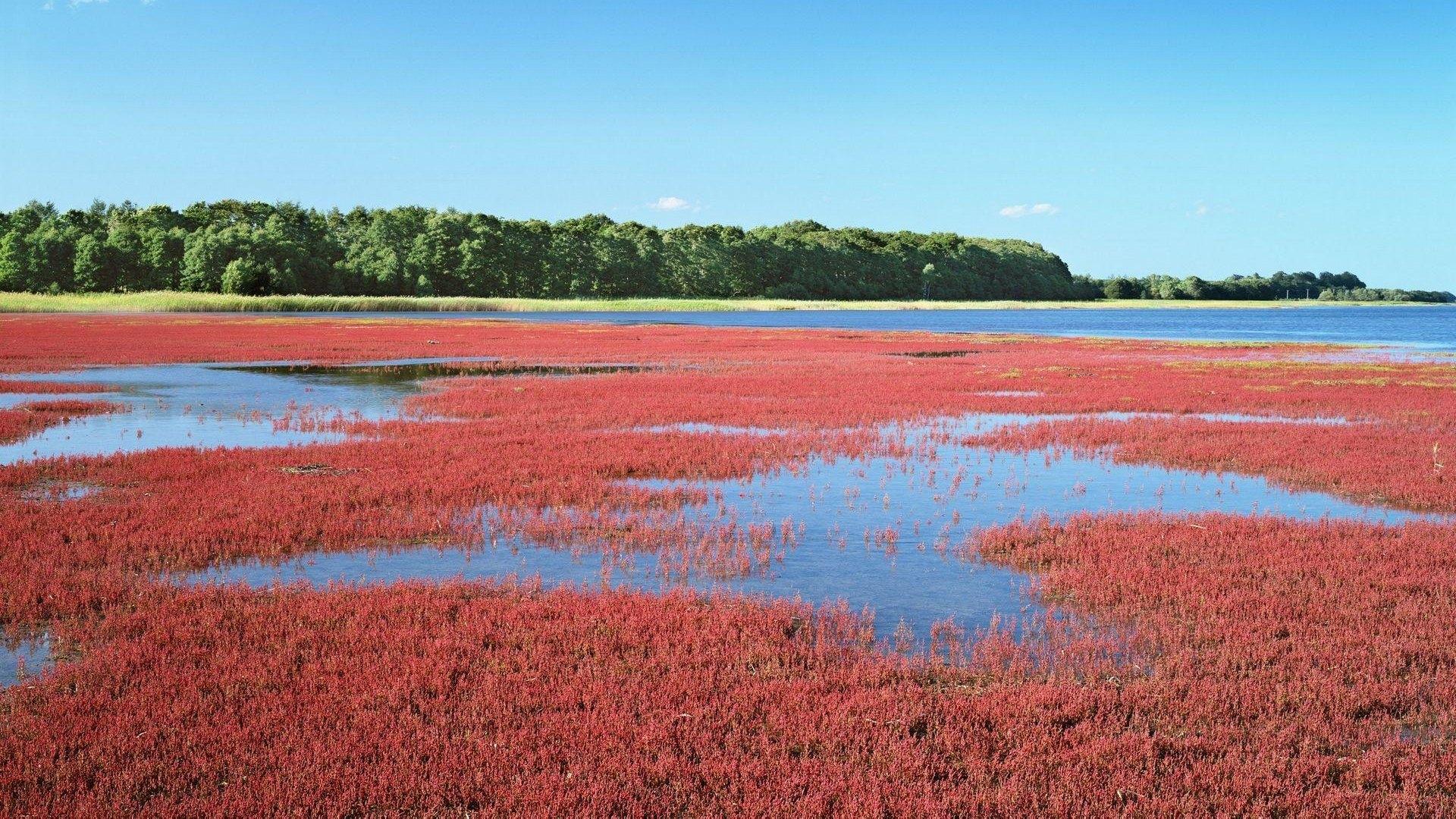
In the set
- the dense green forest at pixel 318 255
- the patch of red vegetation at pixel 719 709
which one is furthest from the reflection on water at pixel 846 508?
the dense green forest at pixel 318 255

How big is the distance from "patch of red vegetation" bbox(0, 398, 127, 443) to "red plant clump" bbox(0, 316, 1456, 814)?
19.8ft

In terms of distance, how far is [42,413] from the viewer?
27969mm

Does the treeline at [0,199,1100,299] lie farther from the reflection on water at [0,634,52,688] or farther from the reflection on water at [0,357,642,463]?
the reflection on water at [0,634,52,688]

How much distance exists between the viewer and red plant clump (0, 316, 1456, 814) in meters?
7.04

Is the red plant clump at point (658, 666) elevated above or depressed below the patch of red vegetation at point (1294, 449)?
below

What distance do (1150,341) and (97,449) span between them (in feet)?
238

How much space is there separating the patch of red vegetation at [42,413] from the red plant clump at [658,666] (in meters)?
6.02

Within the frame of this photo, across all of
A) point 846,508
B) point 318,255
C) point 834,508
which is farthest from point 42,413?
point 318,255

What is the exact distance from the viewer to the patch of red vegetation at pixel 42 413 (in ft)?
80.3

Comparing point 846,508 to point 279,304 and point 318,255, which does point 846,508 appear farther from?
point 318,255

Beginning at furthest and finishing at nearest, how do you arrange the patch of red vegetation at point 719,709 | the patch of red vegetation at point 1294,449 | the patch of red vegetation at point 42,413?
the patch of red vegetation at point 42,413 < the patch of red vegetation at point 1294,449 < the patch of red vegetation at point 719,709

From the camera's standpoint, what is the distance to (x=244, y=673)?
8883mm

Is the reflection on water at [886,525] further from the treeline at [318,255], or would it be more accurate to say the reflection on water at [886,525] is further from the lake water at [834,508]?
the treeline at [318,255]

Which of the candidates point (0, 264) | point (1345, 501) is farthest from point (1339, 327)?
point (0, 264)
